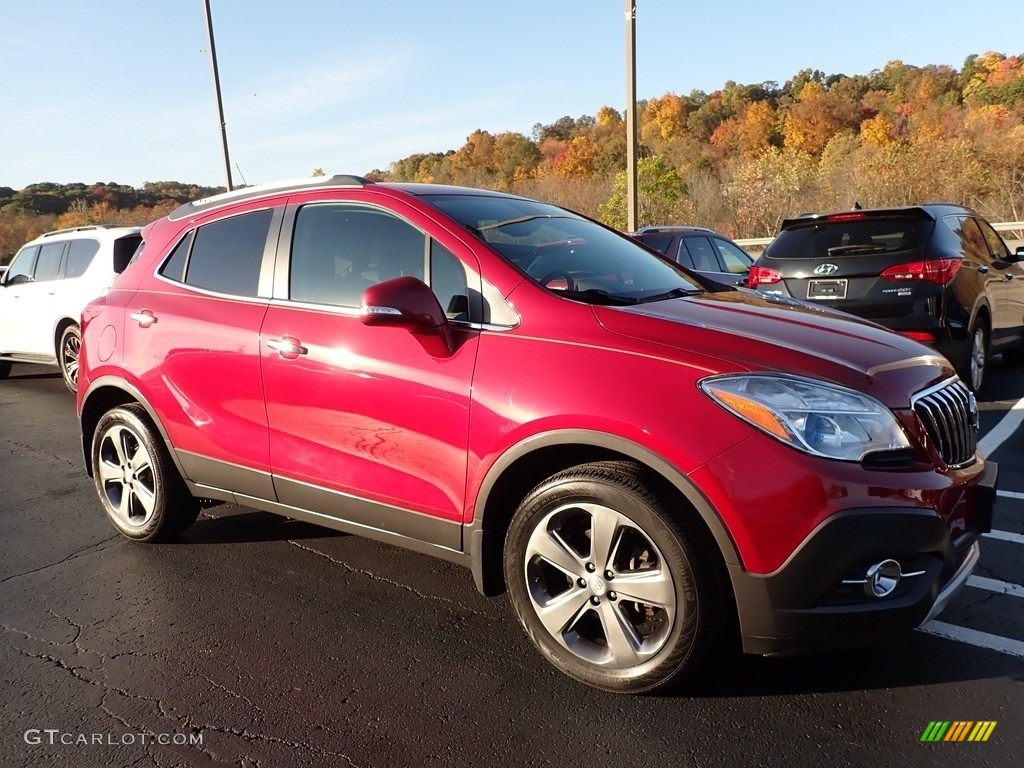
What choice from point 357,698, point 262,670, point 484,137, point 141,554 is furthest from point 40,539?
point 484,137

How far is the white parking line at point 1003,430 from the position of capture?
18.1ft

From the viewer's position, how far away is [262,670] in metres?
2.97

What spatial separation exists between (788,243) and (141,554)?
576cm

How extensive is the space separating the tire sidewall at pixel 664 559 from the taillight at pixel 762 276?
5011 millimetres

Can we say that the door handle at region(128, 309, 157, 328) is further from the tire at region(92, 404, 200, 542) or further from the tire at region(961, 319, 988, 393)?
the tire at region(961, 319, 988, 393)

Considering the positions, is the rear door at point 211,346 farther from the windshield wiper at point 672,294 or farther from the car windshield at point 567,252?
the windshield wiper at point 672,294

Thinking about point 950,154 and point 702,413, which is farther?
point 950,154

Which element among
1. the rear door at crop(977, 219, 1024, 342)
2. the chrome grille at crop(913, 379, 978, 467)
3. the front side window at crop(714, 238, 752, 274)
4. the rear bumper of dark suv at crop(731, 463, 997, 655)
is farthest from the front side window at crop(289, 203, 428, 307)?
the front side window at crop(714, 238, 752, 274)

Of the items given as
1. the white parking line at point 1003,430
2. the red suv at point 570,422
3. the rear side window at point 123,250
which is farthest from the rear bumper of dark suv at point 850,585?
the rear side window at point 123,250

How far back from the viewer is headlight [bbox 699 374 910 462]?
2.37 metres

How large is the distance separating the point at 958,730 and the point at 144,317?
3.88m

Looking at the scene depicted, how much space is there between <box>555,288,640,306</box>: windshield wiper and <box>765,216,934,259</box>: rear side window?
14.5 ft

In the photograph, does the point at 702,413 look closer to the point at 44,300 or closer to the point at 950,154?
the point at 44,300

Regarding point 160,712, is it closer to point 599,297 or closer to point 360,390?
point 360,390
